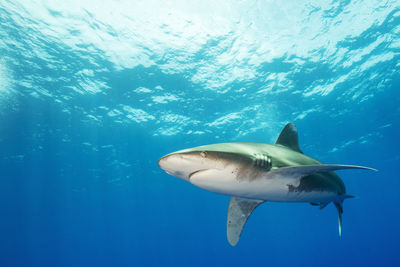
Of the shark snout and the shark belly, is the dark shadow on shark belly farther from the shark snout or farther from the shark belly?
the shark snout

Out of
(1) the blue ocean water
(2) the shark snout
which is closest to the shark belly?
(2) the shark snout

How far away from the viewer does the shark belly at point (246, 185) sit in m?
2.47

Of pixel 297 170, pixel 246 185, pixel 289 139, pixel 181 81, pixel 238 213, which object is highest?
pixel 181 81

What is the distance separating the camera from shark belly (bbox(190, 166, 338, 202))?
2471 millimetres

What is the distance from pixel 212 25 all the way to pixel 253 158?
37.1 ft

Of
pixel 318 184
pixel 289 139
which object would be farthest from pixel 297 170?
pixel 289 139

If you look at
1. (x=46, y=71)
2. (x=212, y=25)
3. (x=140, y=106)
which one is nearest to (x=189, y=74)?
(x=212, y=25)

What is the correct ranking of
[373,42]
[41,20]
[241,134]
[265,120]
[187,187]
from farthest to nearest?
[187,187], [241,134], [265,120], [373,42], [41,20]

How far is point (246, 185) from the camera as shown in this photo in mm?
2770

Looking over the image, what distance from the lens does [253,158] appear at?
8.72 ft

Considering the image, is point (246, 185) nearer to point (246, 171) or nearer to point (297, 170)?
point (246, 171)

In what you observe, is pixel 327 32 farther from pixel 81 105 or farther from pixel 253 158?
pixel 81 105

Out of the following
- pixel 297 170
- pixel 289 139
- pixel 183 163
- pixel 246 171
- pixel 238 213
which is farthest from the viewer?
pixel 289 139

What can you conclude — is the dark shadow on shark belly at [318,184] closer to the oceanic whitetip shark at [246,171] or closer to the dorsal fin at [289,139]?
the oceanic whitetip shark at [246,171]
